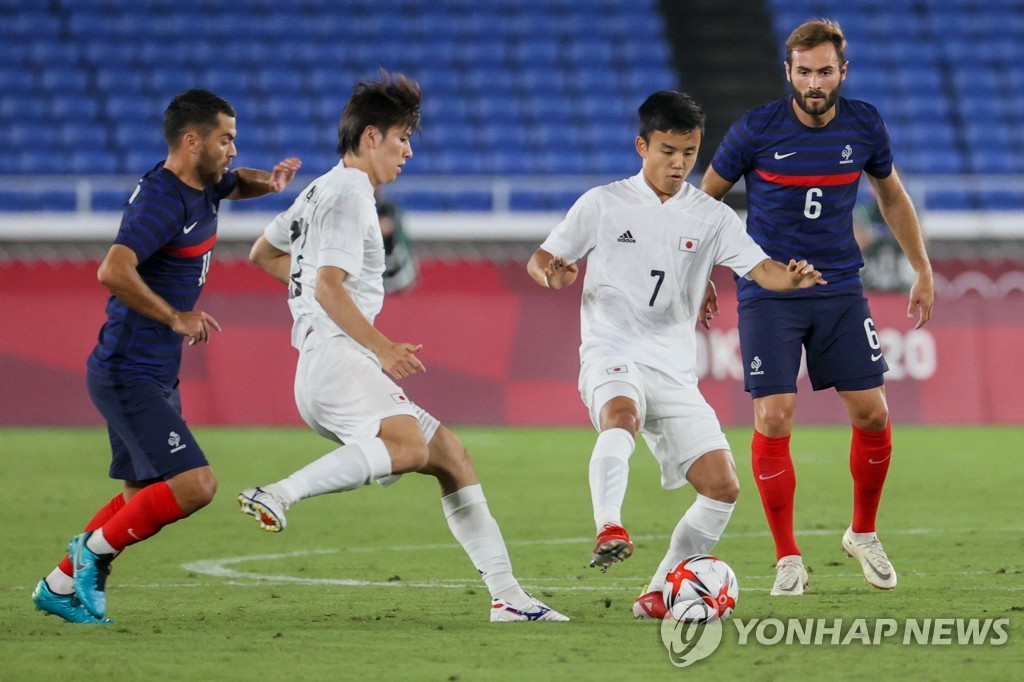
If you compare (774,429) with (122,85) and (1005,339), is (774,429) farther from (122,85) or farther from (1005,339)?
(122,85)

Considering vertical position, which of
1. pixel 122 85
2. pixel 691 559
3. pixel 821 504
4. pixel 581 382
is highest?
pixel 122 85

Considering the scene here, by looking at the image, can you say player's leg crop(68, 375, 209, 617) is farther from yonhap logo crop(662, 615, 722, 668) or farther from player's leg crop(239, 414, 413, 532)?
yonhap logo crop(662, 615, 722, 668)

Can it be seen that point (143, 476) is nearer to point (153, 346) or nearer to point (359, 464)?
point (153, 346)

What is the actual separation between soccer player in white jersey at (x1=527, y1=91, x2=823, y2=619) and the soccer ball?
0.21 meters

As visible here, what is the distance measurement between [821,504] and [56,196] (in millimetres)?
13741

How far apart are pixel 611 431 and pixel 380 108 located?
4.53ft

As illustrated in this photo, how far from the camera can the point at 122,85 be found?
74.1ft

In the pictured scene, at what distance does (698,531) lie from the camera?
19.5ft

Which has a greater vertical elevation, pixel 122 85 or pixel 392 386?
pixel 122 85

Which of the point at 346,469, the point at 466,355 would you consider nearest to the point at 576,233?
the point at 346,469

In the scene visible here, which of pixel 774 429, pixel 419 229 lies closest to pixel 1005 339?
pixel 419 229

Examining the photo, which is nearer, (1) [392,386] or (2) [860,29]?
(1) [392,386]

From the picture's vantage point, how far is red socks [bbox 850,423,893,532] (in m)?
6.84

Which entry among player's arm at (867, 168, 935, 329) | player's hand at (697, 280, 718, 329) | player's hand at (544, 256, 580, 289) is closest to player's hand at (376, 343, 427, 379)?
player's hand at (544, 256, 580, 289)
